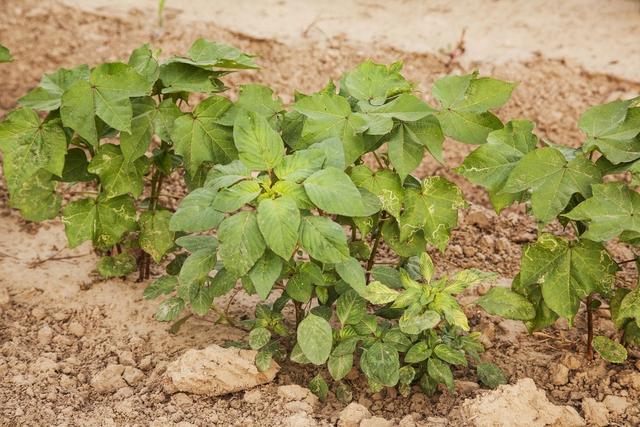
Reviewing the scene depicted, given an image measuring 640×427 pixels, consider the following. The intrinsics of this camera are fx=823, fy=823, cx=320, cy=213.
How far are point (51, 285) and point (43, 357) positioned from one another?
1.46 ft

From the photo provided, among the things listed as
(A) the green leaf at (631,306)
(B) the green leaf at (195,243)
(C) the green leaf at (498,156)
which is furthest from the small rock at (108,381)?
(A) the green leaf at (631,306)

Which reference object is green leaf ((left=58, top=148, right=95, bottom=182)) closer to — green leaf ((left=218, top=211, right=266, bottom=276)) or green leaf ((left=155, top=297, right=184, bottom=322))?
green leaf ((left=155, top=297, right=184, bottom=322))

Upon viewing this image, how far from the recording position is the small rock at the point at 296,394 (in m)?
2.53

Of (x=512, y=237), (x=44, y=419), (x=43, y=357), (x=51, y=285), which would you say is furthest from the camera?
(x=512, y=237)

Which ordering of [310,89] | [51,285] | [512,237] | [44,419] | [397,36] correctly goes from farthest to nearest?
[397,36] < [310,89] < [512,237] < [51,285] < [44,419]

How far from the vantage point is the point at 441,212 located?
2.47m

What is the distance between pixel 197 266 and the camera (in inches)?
97.0

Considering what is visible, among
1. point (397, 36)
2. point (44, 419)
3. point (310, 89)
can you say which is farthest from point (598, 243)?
point (397, 36)

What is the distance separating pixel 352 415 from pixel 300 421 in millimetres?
157

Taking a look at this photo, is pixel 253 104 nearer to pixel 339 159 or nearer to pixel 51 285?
pixel 339 159

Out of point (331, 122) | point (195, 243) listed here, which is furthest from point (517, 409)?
point (195, 243)

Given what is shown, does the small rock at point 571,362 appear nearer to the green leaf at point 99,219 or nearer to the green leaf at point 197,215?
the green leaf at point 197,215

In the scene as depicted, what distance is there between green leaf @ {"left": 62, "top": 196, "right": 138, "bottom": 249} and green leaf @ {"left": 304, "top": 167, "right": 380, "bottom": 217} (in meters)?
0.82

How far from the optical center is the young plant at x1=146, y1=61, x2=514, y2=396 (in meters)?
A: 2.25
